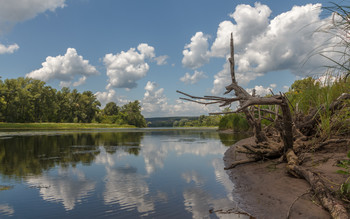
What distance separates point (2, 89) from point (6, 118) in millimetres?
10318

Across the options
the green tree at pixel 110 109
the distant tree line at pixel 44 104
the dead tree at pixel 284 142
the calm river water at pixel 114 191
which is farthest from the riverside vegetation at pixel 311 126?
the green tree at pixel 110 109

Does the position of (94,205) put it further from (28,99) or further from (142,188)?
(28,99)

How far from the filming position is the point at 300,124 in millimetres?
8312

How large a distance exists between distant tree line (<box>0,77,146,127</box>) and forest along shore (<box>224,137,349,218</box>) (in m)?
75.4

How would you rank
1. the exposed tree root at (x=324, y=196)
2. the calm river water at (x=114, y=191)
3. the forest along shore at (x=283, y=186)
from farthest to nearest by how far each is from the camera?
1. the calm river water at (x=114, y=191)
2. the forest along shore at (x=283, y=186)
3. the exposed tree root at (x=324, y=196)

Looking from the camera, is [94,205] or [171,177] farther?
[171,177]

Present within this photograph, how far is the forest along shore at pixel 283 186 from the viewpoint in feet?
13.8

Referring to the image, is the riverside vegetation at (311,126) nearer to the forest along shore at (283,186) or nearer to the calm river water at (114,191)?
the forest along shore at (283,186)

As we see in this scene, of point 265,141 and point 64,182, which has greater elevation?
point 265,141

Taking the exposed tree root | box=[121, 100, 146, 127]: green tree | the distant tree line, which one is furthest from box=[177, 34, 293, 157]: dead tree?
box=[121, 100, 146, 127]: green tree

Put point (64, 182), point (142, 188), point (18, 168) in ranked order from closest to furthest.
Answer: point (142, 188)
point (64, 182)
point (18, 168)

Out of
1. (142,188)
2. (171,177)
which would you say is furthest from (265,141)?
(142,188)

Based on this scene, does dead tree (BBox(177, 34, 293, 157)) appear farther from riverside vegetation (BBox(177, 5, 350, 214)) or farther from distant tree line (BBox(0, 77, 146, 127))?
distant tree line (BBox(0, 77, 146, 127))

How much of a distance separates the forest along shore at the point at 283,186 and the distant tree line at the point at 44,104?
75.4 meters
